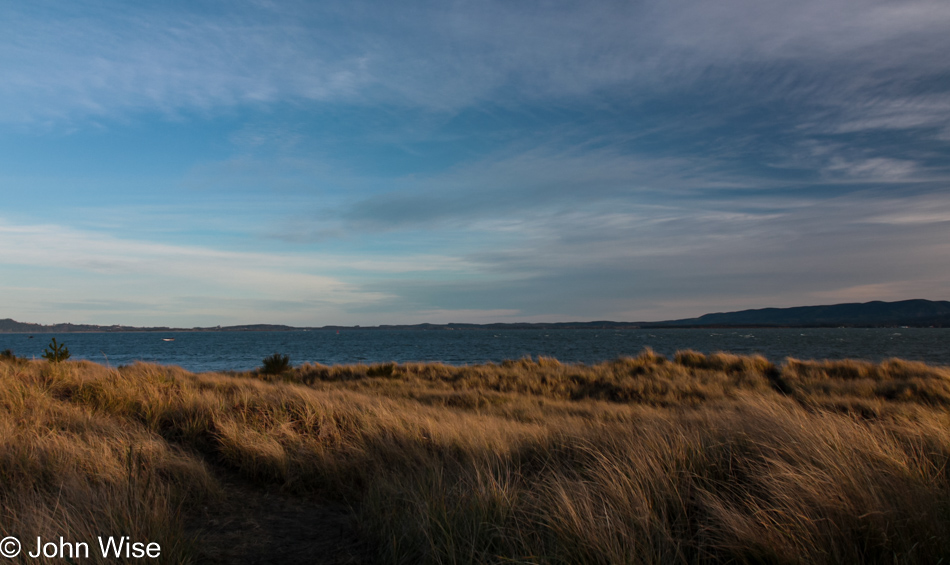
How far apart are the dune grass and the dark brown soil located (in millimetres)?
176

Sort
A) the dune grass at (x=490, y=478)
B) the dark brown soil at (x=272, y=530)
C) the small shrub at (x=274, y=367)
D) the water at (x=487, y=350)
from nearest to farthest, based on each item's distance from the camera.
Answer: the dune grass at (x=490, y=478) → the dark brown soil at (x=272, y=530) → the small shrub at (x=274, y=367) → the water at (x=487, y=350)

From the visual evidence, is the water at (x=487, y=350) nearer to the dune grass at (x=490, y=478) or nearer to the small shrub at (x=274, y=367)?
the small shrub at (x=274, y=367)

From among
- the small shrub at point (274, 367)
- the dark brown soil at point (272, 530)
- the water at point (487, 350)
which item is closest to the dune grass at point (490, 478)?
the dark brown soil at point (272, 530)

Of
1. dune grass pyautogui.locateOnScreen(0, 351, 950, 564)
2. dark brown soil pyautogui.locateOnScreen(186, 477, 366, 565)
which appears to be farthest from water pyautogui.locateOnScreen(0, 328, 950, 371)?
dark brown soil pyautogui.locateOnScreen(186, 477, 366, 565)

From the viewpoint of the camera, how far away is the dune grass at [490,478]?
3.29 metres

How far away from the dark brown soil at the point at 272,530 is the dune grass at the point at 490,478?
176 millimetres

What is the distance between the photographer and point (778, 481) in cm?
375

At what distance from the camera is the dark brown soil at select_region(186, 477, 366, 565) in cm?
379

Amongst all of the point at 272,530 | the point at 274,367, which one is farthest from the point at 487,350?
the point at 272,530

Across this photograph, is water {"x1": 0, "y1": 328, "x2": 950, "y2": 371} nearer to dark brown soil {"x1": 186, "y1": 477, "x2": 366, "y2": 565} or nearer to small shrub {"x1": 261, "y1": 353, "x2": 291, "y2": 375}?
small shrub {"x1": 261, "y1": 353, "x2": 291, "y2": 375}

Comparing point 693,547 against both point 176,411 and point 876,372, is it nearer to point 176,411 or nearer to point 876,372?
point 176,411

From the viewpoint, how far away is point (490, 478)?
168 inches

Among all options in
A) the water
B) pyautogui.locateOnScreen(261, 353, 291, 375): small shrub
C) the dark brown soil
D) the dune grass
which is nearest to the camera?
the dune grass

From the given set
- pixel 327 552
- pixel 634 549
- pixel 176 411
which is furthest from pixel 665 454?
pixel 176 411
